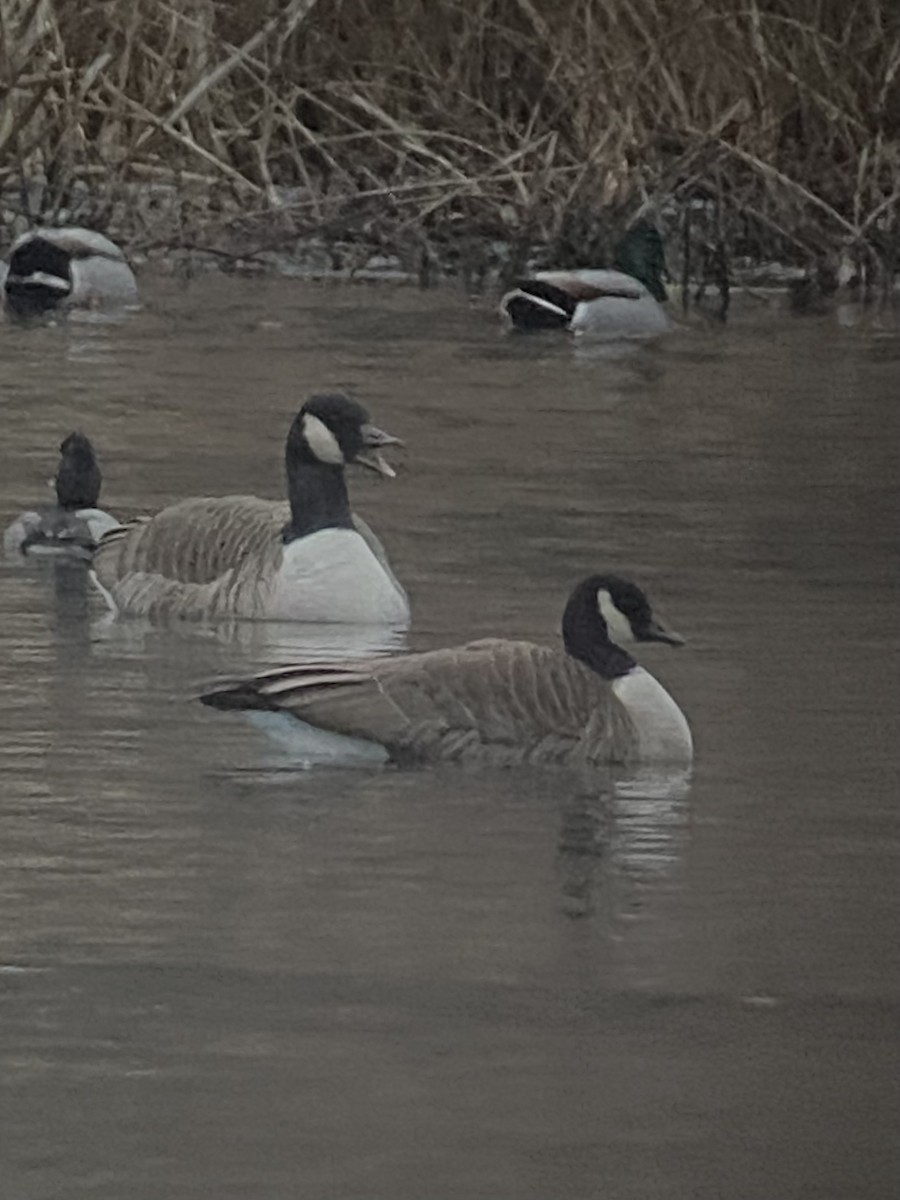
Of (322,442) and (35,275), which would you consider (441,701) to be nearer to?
(322,442)

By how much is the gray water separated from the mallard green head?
7.78 m

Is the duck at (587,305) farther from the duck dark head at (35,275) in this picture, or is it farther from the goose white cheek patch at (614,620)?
the goose white cheek patch at (614,620)

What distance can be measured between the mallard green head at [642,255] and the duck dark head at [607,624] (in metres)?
12.9

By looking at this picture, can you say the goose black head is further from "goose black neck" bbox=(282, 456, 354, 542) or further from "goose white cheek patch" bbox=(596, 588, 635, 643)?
"goose white cheek patch" bbox=(596, 588, 635, 643)

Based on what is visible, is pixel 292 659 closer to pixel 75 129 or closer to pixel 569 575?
pixel 569 575

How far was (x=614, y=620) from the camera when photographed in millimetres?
8938

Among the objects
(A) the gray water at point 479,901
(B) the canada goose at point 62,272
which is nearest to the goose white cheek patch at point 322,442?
(A) the gray water at point 479,901

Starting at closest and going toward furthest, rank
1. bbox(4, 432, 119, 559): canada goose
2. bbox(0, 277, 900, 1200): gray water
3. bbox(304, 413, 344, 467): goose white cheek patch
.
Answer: bbox(0, 277, 900, 1200): gray water
bbox(304, 413, 344, 467): goose white cheek patch
bbox(4, 432, 119, 559): canada goose

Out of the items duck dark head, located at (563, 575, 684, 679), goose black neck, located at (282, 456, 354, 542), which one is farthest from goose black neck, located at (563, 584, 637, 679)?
goose black neck, located at (282, 456, 354, 542)

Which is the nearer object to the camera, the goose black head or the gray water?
the gray water

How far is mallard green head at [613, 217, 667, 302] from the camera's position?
72.0ft

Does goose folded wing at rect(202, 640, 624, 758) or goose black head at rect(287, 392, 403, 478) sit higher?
goose black head at rect(287, 392, 403, 478)

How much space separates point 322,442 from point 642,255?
10825 millimetres

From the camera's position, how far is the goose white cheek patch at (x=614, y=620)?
892 centimetres
